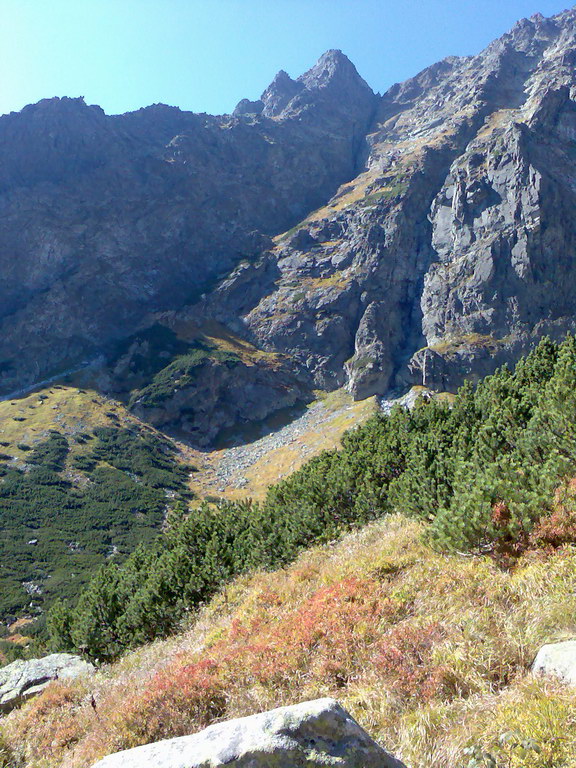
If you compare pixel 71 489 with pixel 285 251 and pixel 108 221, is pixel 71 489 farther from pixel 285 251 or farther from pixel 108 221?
pixel 108 221

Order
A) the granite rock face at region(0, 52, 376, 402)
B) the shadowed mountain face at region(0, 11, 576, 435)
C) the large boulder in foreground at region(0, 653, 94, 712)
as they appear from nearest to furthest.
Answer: the large boulder in foreground at region(0, 653, 94, 712) → the shadowed mountain face at region(0, 11, 576, 435) → the granite rock face at region(0, 52, 376, 402)

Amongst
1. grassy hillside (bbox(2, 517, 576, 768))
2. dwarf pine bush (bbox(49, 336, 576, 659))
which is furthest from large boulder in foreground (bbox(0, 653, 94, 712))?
grassy hillside (bbox(2, 517, 576, 768))

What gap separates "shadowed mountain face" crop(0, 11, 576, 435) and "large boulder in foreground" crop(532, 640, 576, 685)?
4206 inches

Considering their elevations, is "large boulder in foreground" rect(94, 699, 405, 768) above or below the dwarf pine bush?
above

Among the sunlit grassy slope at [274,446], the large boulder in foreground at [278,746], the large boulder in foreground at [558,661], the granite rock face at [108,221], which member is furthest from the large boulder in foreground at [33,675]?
the granite rock face at [108,221]

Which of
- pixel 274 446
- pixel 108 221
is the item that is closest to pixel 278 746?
pixel 274 446

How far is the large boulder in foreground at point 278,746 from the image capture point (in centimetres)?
336

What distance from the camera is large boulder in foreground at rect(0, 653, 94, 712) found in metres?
13.0

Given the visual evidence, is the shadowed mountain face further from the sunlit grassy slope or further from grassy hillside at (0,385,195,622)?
grassy hillside at (0,385,195,622)

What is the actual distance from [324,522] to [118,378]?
121 m

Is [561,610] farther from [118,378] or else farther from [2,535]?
[118,378]

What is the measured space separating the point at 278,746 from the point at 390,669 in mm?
2603

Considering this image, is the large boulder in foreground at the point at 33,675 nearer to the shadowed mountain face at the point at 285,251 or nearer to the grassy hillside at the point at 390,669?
the grassy hillside at the point at 390,669

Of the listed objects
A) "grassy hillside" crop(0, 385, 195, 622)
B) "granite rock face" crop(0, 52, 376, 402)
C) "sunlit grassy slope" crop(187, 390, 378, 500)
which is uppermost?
"granite rock face" crop(0, 52, 376, 402)
